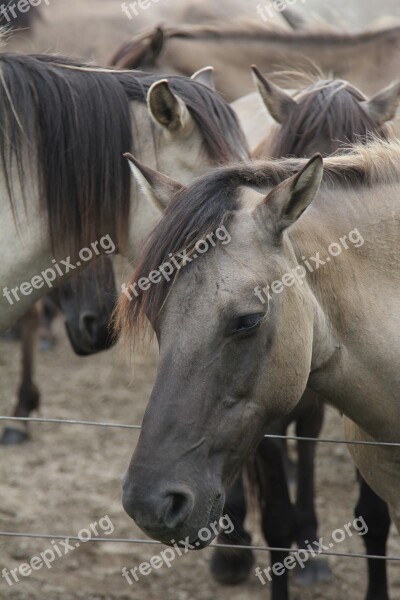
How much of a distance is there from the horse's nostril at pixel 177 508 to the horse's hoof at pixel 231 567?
2.01 meters

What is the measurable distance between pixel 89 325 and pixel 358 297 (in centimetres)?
177

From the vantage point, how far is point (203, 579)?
4.06 m

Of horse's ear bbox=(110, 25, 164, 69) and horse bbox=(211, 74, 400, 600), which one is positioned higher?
horse's ear bbox=(110, 25, 164, 69)

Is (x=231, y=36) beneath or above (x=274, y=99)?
beneath

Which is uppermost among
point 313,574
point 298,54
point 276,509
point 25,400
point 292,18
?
point 298,54

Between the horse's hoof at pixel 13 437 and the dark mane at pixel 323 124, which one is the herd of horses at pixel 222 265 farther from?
the horse's hoof at pixel 13 437

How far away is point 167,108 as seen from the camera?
3.13m

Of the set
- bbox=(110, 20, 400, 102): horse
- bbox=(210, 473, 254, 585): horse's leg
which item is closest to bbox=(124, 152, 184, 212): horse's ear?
bbox=(210, 473, 254, 585): horse's leg

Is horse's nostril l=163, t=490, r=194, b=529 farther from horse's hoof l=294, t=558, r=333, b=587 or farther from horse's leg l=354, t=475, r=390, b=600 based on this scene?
horse's hoof l=294, t=558, r=333, b=587

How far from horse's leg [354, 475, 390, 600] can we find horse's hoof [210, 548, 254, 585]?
70cm

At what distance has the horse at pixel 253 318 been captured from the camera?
2.10m

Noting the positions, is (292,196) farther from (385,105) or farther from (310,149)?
(385,105)

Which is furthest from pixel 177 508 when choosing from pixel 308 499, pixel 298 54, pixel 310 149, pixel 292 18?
pixel 292 18

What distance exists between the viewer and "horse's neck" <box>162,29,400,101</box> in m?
5.97
